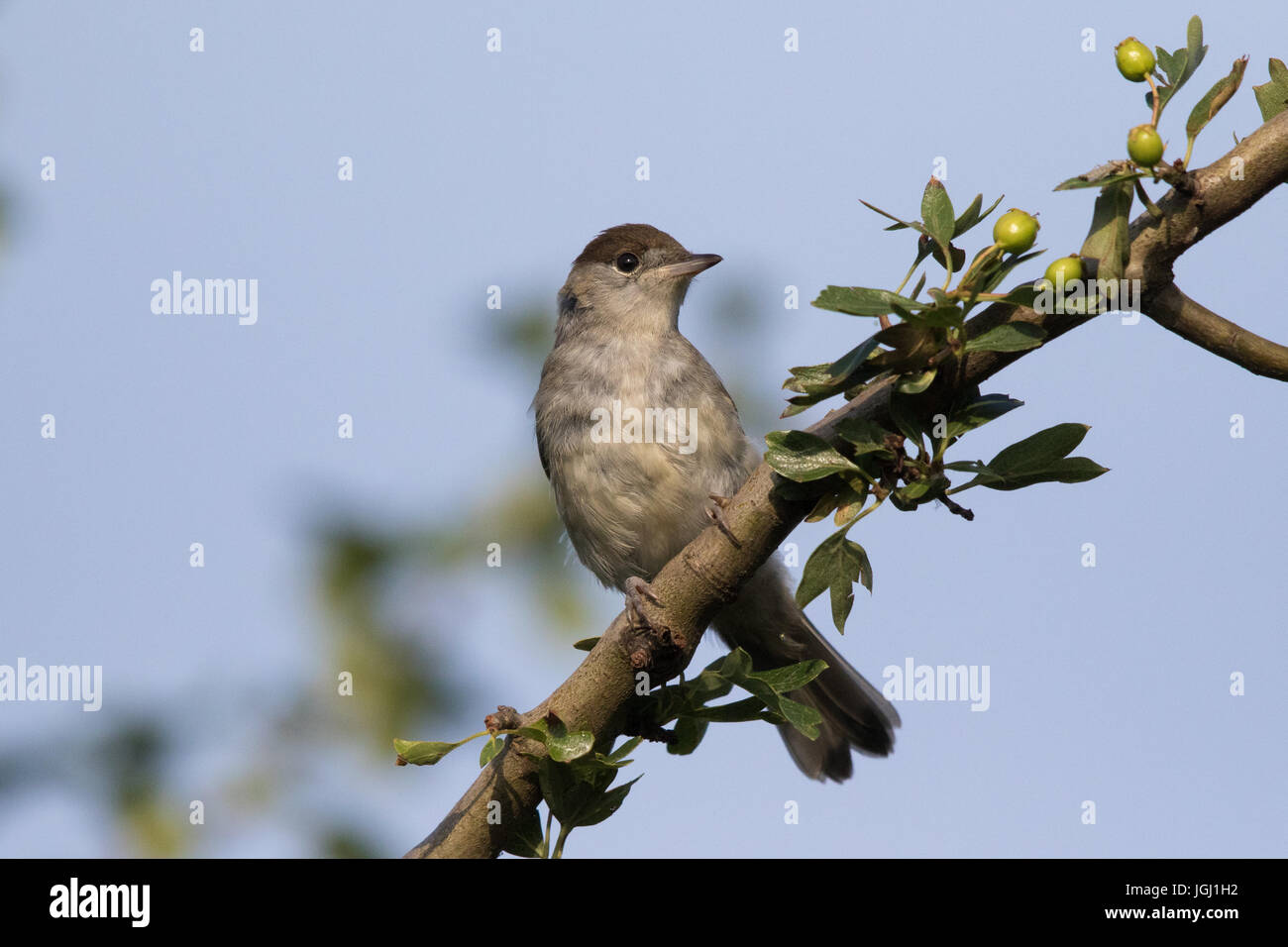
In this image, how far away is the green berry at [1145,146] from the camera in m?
2.61

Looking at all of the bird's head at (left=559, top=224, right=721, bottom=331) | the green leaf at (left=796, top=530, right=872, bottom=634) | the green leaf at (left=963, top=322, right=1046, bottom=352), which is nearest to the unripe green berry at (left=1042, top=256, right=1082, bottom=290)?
the green leaf at (left=963, top=322, right=1046, bottom=352)

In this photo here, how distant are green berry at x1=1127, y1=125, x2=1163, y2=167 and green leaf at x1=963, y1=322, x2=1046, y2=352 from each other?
1.31ft

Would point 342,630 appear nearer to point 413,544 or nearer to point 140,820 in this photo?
point 413,544

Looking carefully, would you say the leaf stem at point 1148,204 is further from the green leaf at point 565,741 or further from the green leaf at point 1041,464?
the green leaf at point 565,741

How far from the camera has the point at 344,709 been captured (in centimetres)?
444

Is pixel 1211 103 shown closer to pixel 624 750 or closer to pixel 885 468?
pixel 885 468

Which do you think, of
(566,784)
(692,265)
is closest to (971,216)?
(566,784)

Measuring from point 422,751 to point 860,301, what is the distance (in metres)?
1.48

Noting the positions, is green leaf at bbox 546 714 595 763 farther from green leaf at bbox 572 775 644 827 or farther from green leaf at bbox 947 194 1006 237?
green leaf at bbox 947 194 1006 237

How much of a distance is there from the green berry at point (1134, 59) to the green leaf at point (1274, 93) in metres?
0.49

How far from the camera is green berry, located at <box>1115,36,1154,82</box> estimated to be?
266 centimetres
